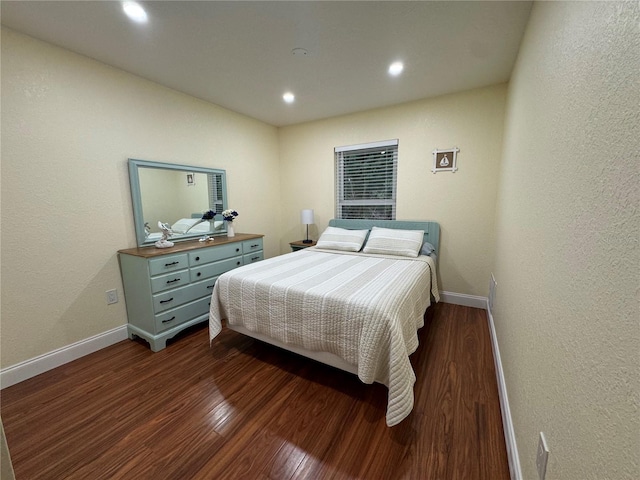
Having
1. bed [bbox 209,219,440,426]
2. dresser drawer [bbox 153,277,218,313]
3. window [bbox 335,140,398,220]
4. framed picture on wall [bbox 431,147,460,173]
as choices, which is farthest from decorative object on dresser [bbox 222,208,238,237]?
framed picture on wall [bbox 431,147,460,173]

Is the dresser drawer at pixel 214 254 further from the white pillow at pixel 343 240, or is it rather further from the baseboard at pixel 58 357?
the white pillow at pixel 343 240

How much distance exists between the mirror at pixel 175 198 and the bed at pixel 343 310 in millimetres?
1114

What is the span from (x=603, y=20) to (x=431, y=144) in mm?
2525

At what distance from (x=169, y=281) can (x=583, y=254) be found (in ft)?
8.60

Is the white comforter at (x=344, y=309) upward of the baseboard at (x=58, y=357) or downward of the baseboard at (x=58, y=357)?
upward

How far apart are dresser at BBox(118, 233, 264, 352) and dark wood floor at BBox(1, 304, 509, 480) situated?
0.87ft

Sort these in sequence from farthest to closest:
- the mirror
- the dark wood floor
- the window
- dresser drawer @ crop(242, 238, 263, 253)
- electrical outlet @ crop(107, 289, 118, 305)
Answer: the window, dresser drawer @ crop(242, 238, 263, 253), the mirror, electrical outlet @ crop(107, 289, 118, 305), the dark wood floor

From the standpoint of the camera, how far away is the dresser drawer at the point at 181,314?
2219mm

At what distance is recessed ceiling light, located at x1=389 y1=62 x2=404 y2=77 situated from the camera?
2.24 meters

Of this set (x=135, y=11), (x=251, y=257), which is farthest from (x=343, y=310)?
(x=135, y=11)

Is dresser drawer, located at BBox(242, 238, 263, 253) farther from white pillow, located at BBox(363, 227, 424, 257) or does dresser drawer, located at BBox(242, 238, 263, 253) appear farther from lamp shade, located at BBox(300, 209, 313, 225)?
white pillow, located at BBox(363, 227, 424, 257)

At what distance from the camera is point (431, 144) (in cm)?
304

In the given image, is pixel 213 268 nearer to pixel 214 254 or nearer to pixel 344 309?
pixel 214 254

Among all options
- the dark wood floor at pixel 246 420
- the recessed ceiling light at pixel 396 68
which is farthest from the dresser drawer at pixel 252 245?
the recessed ceiling light at pixel 396 68
